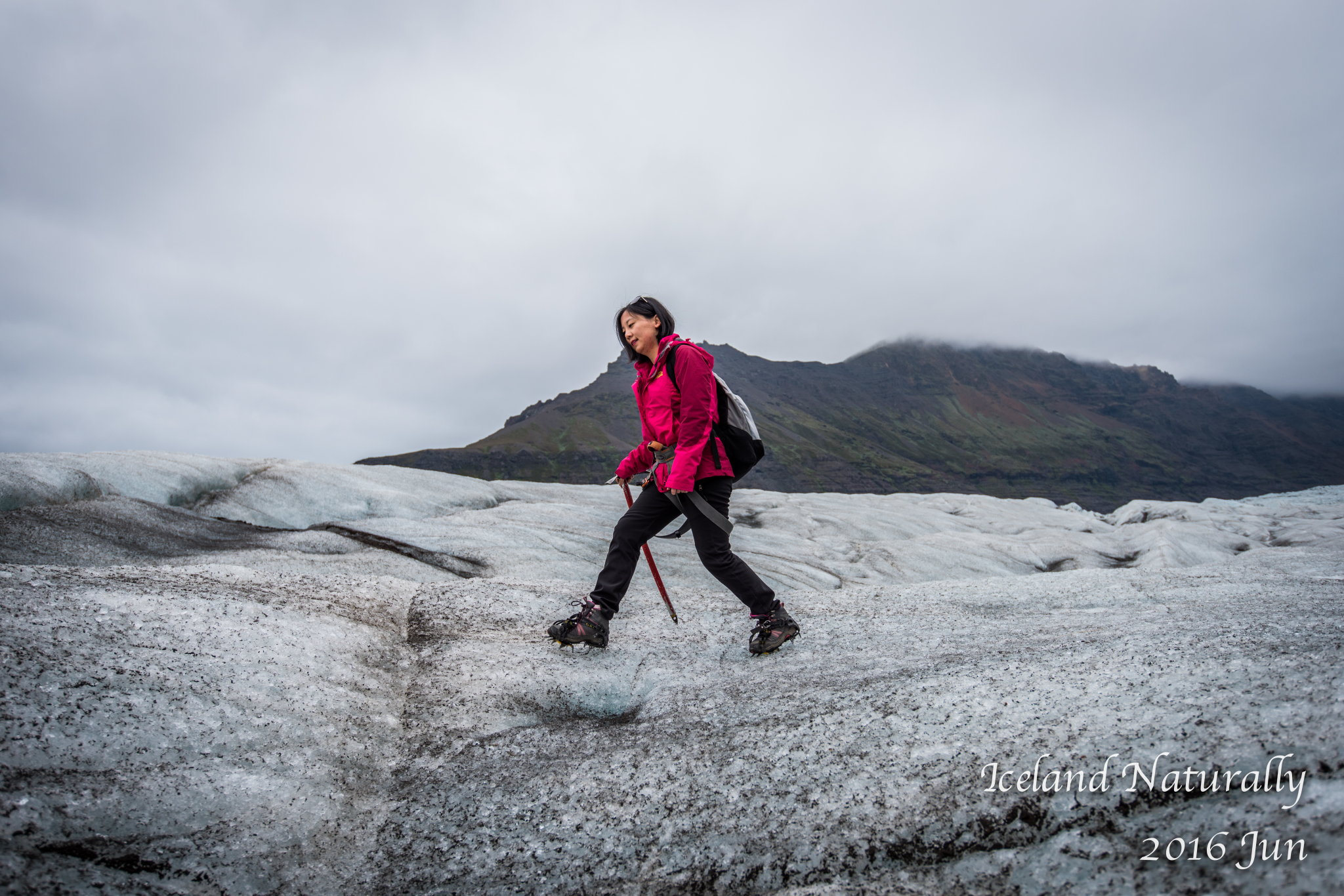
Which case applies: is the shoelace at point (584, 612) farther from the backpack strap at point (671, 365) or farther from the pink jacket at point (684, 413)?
the backpack strap at point (671, 365)

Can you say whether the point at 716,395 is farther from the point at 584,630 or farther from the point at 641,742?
the point at 641,742

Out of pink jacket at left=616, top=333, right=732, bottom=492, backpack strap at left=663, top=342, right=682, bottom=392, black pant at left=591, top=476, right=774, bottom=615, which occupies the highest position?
backpack strap at left=663, top=342, right=682, bottom=392

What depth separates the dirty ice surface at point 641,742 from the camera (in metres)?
3.14

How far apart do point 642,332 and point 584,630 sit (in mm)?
3172

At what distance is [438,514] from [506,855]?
55.4ft

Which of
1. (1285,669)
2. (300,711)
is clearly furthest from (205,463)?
(1285,669)

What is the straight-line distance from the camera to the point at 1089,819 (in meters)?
3.19

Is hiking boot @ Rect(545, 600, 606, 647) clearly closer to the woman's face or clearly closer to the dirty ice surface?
the dirty ice surface

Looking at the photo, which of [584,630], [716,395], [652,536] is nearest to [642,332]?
[716,395]

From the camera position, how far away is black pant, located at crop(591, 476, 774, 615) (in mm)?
6543

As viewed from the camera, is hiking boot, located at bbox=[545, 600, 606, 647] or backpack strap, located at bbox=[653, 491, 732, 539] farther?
hiking boot, located at bbox=[545, 600, 606, 647]

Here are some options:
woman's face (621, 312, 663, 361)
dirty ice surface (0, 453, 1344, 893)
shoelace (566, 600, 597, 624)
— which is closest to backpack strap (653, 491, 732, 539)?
shoelace (566, 600, 597, 624)

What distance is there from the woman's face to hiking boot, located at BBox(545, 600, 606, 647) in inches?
108

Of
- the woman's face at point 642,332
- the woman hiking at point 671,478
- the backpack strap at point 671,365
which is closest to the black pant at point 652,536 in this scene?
the woman hiking at point 671,478
